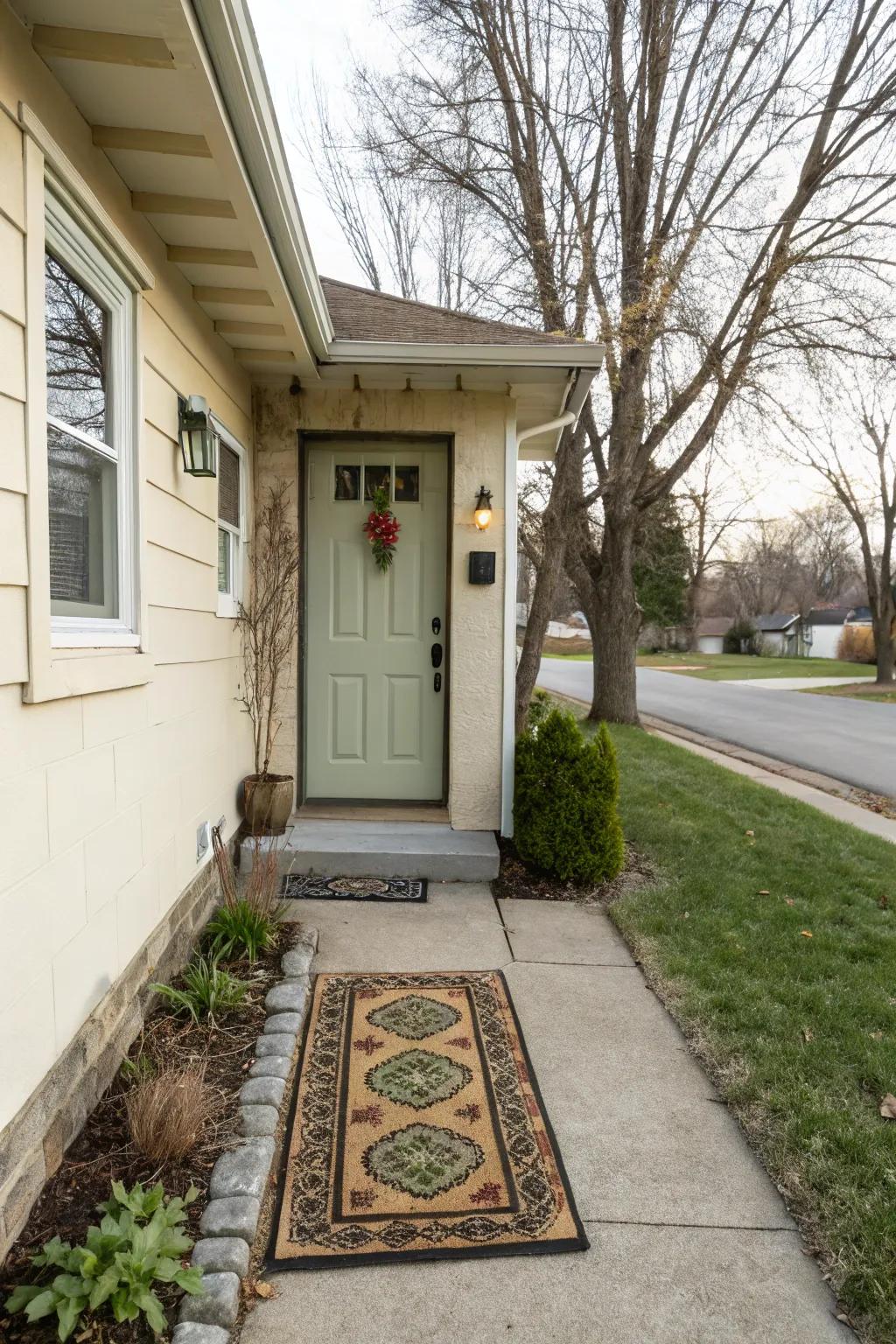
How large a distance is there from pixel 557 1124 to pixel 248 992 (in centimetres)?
125

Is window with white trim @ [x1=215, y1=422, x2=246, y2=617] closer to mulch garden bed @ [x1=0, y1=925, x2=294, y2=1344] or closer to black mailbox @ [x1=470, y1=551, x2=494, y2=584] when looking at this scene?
black mailbox @ [x1=470, y1=551, x2=494, y2=584]

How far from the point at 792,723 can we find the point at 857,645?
2120cm

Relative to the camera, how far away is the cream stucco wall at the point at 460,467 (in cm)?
448

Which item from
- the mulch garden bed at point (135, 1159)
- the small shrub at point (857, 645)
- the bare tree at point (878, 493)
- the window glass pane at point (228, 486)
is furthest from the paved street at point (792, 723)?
the small shrub at point (857, 645)

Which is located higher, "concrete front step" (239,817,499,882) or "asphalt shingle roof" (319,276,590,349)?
"asphalt shingle roof" (319,276,590,349)

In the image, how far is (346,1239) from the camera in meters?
1.86

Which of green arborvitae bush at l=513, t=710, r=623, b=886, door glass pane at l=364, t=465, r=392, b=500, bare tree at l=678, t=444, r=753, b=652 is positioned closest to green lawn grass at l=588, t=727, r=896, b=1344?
green arborvitae bush at l=513, t=710, r=623, b=886

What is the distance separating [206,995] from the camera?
2.76 metres

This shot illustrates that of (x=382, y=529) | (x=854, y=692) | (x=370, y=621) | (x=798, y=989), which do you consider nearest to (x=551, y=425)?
(x=382, y=529)

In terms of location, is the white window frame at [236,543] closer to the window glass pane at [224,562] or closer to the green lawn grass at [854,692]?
the window glass pane at [224,562]

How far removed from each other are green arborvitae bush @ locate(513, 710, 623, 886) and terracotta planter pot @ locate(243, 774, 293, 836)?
1344 mm

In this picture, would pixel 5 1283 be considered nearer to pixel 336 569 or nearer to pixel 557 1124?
pixel 557 1124

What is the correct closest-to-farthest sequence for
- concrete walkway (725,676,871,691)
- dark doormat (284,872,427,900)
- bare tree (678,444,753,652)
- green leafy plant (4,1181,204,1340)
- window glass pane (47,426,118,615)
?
green leafy plant (4,1181,204,1340), window glass pane (47,426,118,615), dark doormat (284,872,427,900), bare tree (678,444,753,652), concrete walkway (725,676,871,691)

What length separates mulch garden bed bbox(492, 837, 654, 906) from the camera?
417 cm
